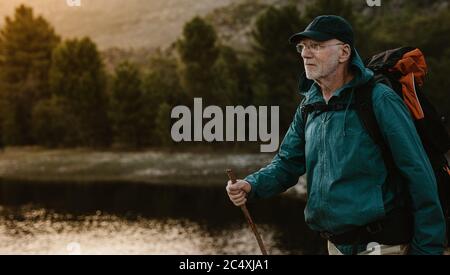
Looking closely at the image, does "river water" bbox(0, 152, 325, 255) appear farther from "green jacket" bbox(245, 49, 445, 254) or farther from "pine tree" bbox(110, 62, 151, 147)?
"green jacket" bbox(245, 49, 445, 254)

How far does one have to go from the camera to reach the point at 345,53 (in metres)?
2.46

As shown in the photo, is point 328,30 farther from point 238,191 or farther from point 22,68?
point 22,68

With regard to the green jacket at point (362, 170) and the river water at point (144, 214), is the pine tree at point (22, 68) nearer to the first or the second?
the river water at point (144, 214)

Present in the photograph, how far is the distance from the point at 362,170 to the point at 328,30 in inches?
21.2

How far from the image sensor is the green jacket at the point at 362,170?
87.8 inches

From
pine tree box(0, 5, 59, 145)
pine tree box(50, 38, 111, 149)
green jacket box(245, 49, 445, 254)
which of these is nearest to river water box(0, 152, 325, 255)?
pine tree box(50, 38, 111, 149)

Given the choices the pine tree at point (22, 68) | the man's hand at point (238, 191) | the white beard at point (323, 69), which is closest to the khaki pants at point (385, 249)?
the man's hand at point (238, 191)

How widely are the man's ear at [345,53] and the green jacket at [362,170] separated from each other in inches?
1.5
